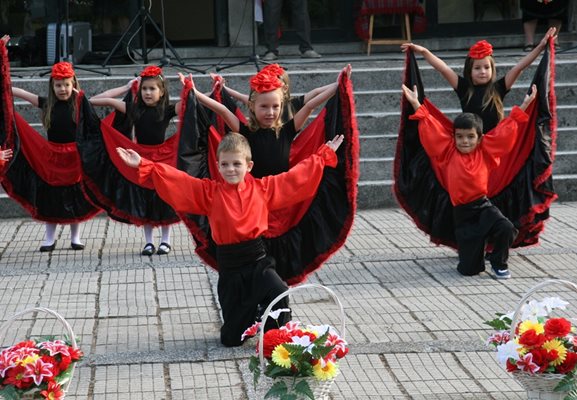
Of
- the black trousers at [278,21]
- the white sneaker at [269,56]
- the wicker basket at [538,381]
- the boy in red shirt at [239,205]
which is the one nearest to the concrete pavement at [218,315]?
the boy in red shirt at [239,205]

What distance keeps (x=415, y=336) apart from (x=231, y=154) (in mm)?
1722

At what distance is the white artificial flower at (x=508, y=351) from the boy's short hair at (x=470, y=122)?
152 inches

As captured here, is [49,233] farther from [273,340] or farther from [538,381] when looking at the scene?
[538,381]

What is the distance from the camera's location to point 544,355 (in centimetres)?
561

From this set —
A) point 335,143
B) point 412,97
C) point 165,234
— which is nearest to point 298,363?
point 335,143

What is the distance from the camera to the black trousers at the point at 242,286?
7.41 m

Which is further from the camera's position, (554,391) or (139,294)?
(139,294)

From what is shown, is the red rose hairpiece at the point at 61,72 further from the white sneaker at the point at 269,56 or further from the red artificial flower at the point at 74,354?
the white sneaker at the point at 269,56

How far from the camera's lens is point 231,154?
7188 millimetres

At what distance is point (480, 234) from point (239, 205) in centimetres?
284

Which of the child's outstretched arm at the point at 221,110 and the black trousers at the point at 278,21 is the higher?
the black trousers at the point at 278,21

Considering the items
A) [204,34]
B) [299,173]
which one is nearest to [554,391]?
[299,173]

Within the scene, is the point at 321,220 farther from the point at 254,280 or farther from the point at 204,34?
the point at 204,34

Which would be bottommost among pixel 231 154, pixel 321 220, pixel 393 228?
pixel 393 228
